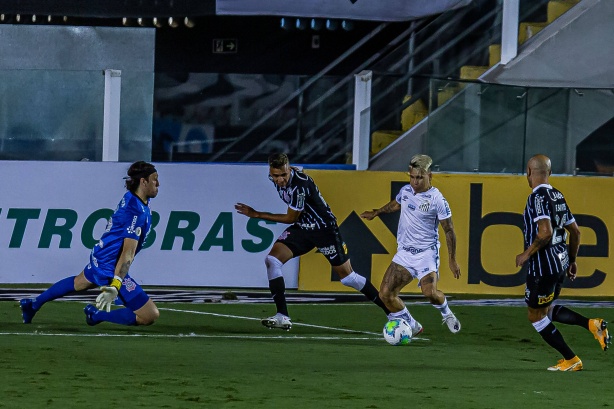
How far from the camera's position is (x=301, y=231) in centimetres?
1488

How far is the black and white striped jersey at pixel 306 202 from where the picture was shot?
14.6 meters

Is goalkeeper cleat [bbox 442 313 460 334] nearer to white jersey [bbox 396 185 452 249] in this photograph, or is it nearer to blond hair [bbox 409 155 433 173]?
white jersey [bbox 396 185 452 249]

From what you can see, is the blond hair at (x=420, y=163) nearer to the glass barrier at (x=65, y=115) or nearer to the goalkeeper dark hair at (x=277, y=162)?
the goalkeeper dark hair at (x=277, y=162)

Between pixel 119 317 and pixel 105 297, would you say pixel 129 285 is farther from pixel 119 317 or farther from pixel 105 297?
pixel 105 297

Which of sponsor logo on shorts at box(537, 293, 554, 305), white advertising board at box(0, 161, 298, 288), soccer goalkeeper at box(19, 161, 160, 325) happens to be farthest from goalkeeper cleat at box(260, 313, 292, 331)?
white advertising board at box(0, 161, 298, 288)

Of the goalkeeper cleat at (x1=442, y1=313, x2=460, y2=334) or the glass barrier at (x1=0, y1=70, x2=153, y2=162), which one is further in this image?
the glass barrier at (x1=0, y1=70, x2=153, y2=162)

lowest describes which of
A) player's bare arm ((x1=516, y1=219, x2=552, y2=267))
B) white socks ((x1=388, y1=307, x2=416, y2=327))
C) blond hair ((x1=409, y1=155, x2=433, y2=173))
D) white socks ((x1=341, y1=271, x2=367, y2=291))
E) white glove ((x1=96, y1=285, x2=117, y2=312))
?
white socks ((x1=388, y1=307, x2=416, y2=327))

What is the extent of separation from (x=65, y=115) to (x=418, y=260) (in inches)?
294

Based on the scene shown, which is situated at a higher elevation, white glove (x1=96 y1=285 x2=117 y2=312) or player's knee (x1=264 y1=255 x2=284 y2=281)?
player's knee (x1=264 y1=255 x2=284 y2=281)

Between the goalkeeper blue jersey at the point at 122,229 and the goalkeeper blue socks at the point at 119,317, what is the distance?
16.3 inches

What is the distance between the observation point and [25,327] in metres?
13.7

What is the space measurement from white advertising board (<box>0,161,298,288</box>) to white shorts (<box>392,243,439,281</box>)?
5.10 m

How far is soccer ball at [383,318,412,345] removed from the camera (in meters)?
13.0

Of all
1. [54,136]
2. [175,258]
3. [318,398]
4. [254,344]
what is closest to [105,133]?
[54,136]
